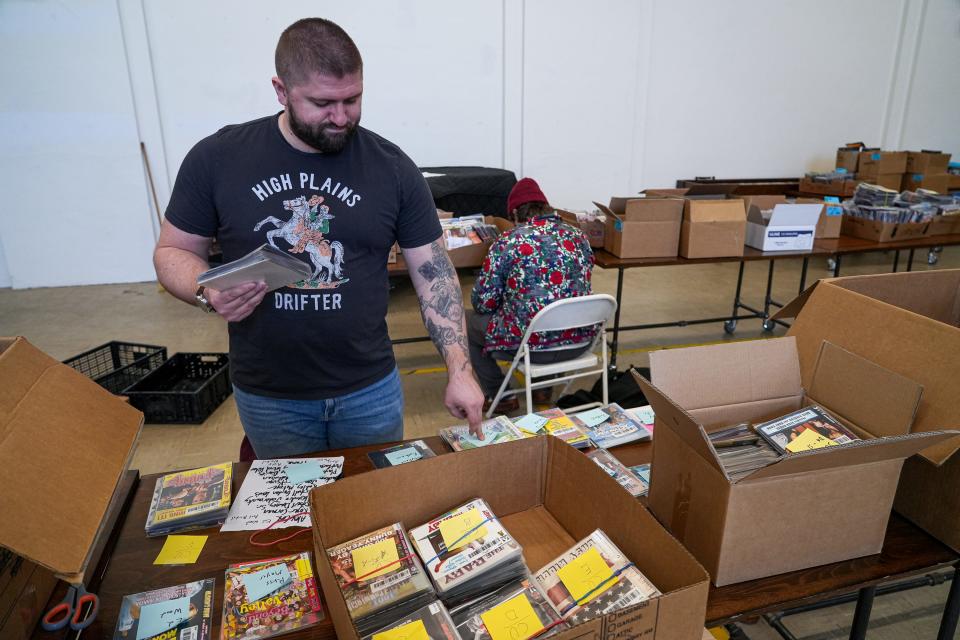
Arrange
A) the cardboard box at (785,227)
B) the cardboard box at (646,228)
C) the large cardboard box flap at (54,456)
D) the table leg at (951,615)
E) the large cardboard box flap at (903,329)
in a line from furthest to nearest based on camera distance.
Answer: the cardboard box at (785,227), the cardboard box at (646,228), the table leg at (951,615), the large cardboard box flap at (903,329), the large cardboard box flap at (54,456)

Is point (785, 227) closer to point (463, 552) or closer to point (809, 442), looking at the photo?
point (809, 442)

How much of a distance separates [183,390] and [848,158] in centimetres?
706

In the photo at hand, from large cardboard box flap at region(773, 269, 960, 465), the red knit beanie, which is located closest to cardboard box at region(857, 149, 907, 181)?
the red knit beanie

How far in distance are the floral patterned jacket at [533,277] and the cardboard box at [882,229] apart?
2.50m

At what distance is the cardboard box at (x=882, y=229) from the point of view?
3911 mm

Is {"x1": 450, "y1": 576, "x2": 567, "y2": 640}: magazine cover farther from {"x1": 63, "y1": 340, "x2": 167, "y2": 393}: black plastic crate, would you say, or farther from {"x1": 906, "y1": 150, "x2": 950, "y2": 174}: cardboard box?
{"x1": 906, "y1": 150, "x2": 950, "y2": 174}: cardboard box

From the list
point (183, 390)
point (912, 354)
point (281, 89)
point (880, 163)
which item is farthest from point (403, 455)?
point (880, 163)

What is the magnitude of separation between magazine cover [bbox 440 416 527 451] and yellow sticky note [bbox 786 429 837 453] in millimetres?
572

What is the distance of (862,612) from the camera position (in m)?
1.29

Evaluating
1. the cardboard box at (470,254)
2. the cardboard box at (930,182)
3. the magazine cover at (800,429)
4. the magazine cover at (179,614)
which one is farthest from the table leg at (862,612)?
the cardboard box at (930,182)

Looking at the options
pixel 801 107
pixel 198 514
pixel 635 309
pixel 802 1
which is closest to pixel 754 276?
pixel 635 309

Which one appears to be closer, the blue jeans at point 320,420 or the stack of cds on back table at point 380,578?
the stack of cds on back table at point 380,578

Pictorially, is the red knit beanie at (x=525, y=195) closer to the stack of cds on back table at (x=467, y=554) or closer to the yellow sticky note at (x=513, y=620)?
the stack of cds on back table at (x=467, y=554)

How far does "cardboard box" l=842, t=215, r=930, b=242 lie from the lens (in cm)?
391
